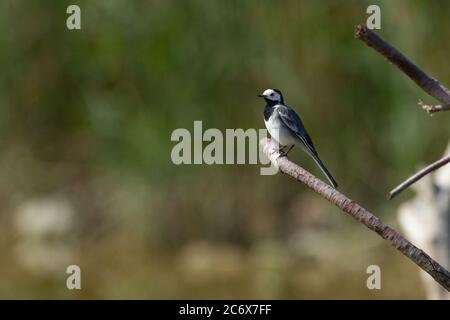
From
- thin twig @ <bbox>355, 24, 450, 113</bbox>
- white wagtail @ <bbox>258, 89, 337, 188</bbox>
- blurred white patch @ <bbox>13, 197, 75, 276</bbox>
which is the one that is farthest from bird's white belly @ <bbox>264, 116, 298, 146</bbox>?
blurred white patch @ <bbox>13, 197, 75, 276</bbox>

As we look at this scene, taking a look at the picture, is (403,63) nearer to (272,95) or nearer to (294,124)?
(294,124)

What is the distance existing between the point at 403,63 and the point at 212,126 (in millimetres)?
5709

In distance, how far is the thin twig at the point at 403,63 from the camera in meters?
1.32

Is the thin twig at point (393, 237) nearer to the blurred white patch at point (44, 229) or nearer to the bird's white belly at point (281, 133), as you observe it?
the bird's white belly at point (281, 133)

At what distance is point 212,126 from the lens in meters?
7.04

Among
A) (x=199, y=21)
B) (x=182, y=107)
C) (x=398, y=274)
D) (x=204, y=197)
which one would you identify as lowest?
(x=398, y=274)

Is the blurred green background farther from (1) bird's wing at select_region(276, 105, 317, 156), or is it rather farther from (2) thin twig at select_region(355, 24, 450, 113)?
(2) thin twig at select_region(355, 24, 450, 113)

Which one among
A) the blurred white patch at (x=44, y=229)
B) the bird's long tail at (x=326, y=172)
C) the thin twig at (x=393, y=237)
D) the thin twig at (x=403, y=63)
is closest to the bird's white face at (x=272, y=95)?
the bird's long tail at (x=326, y=172)

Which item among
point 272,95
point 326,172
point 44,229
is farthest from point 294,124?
point 44,229

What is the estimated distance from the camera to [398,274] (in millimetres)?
6922

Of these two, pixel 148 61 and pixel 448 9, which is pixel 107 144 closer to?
pixel 148 61

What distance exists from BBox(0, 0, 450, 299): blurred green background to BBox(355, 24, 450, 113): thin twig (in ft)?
16.6

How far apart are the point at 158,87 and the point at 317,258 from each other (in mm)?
1695

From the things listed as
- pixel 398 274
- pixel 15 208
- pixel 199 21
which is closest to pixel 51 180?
pixel 15 208
